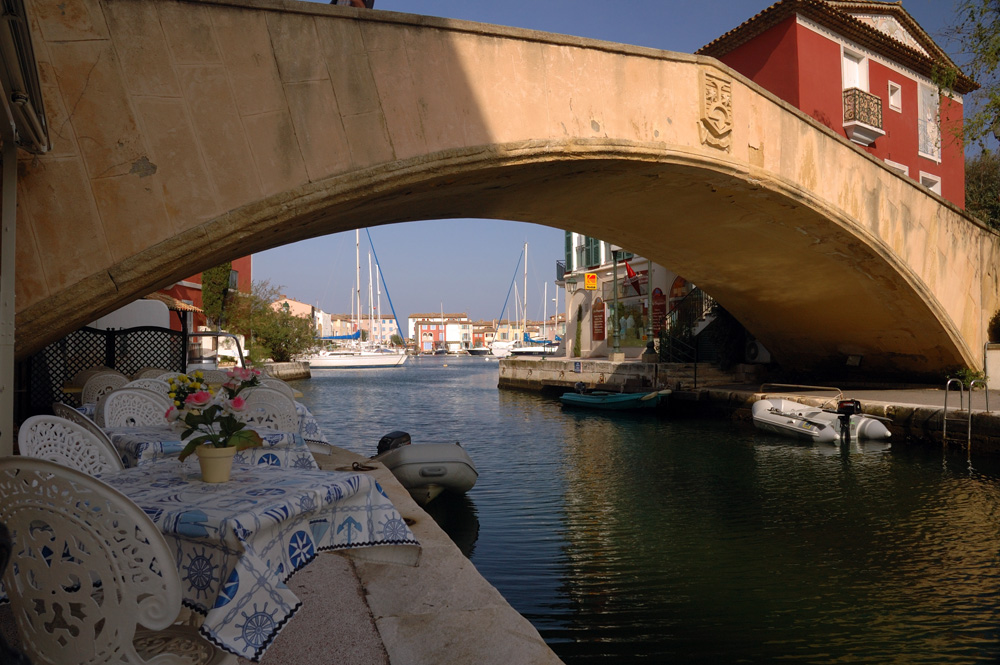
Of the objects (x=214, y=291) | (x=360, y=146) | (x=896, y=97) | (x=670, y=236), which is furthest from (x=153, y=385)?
(x=214, y=291)

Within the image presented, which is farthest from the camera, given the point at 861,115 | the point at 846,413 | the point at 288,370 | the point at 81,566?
the point at 288,370

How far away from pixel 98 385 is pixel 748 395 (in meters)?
11.5

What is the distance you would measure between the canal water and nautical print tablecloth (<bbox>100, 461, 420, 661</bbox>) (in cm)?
180

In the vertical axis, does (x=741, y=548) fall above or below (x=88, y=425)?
below

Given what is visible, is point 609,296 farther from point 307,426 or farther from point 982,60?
point 307,426

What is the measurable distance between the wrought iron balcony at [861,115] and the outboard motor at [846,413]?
699 centimetres

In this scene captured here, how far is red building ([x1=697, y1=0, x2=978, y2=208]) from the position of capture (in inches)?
577

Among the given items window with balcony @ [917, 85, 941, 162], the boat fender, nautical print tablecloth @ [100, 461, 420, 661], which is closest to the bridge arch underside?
the boat fender

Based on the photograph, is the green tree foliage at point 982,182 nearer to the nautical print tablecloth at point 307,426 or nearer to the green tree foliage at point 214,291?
the nautical print tablecloth at point 307,426

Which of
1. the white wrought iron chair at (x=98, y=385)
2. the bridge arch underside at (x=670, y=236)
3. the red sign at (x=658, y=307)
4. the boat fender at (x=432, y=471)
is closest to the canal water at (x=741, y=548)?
the boat fender at (x=432, y=471)

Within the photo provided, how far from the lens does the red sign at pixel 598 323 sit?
26.9 metres

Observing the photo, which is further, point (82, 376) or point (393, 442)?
point (82, 376)

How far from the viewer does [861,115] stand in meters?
15.2

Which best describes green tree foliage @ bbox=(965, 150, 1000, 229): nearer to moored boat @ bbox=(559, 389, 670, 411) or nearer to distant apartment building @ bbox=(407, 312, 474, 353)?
moored boat @ bbox=(559, 389, 670, 411)
